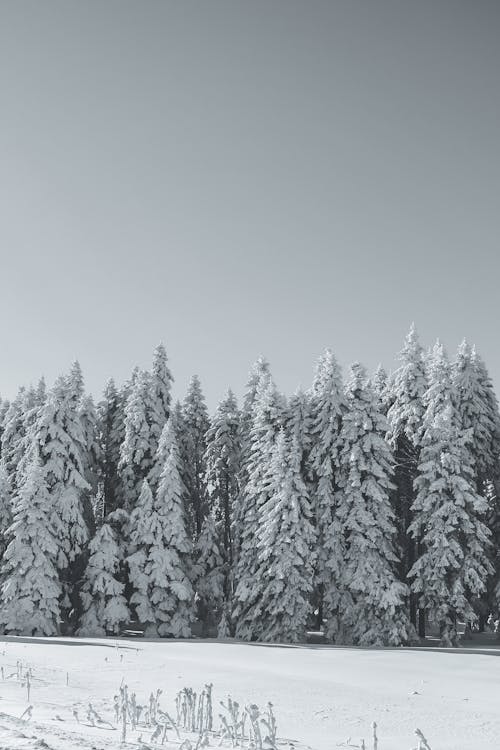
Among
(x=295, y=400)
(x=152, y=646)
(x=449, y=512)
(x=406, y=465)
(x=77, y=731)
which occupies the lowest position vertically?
(x=152, y=646)

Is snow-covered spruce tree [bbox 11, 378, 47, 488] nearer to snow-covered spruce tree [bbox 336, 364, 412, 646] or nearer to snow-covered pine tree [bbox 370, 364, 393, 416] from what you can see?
snow-covered spruce tree [bbox 336, 364, 412, 646]

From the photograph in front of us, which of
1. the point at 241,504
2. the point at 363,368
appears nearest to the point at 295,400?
the point at 363,368

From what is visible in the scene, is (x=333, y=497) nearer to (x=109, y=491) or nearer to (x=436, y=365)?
(x=436, y=365)

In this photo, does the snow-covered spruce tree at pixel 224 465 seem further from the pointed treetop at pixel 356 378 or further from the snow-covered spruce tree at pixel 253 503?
the pointed treetop at pixel 356 378

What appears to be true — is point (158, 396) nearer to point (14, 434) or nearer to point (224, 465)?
point (224, 465)

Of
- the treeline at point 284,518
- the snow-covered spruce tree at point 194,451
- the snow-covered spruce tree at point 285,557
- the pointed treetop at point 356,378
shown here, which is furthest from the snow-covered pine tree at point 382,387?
the snow-covered spruce tree at point 194,451

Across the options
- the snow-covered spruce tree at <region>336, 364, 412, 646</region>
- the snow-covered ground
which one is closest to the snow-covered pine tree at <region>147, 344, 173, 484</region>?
the snow-covered spruce tree at <region>336, 364, 412, 646</region>

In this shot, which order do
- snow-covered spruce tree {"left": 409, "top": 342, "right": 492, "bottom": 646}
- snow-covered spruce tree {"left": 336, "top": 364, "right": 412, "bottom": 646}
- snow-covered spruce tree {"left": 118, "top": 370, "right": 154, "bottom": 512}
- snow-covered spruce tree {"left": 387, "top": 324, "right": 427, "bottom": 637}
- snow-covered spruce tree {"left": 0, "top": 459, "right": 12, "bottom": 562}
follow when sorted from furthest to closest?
snow-covered spruce tree {"left": 118, "top": 370, "right": 154, "bottom": 512}
snow-covered spruce tree {"left": 387, "top": 324, "right": 427, "bottom": 637}
snow-covered spruce tree {"left": 0, "top": 459, "right": 12, "bottom": 562}
snow-covered spruce tree {"left": 409, "top": 342, "right": 492, "bottom": 646}
snow-covered spruce tree {"left": 336, "top": 364, "right": 412, "bottom": 646}

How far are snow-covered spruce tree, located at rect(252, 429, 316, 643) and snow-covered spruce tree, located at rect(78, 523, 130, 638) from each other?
803cm

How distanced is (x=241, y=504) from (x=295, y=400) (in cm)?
747

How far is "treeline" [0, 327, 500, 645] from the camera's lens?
36438 mm

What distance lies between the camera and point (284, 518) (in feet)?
122

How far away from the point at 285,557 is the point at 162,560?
26.6 ft

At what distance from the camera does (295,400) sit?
42.9 metres
